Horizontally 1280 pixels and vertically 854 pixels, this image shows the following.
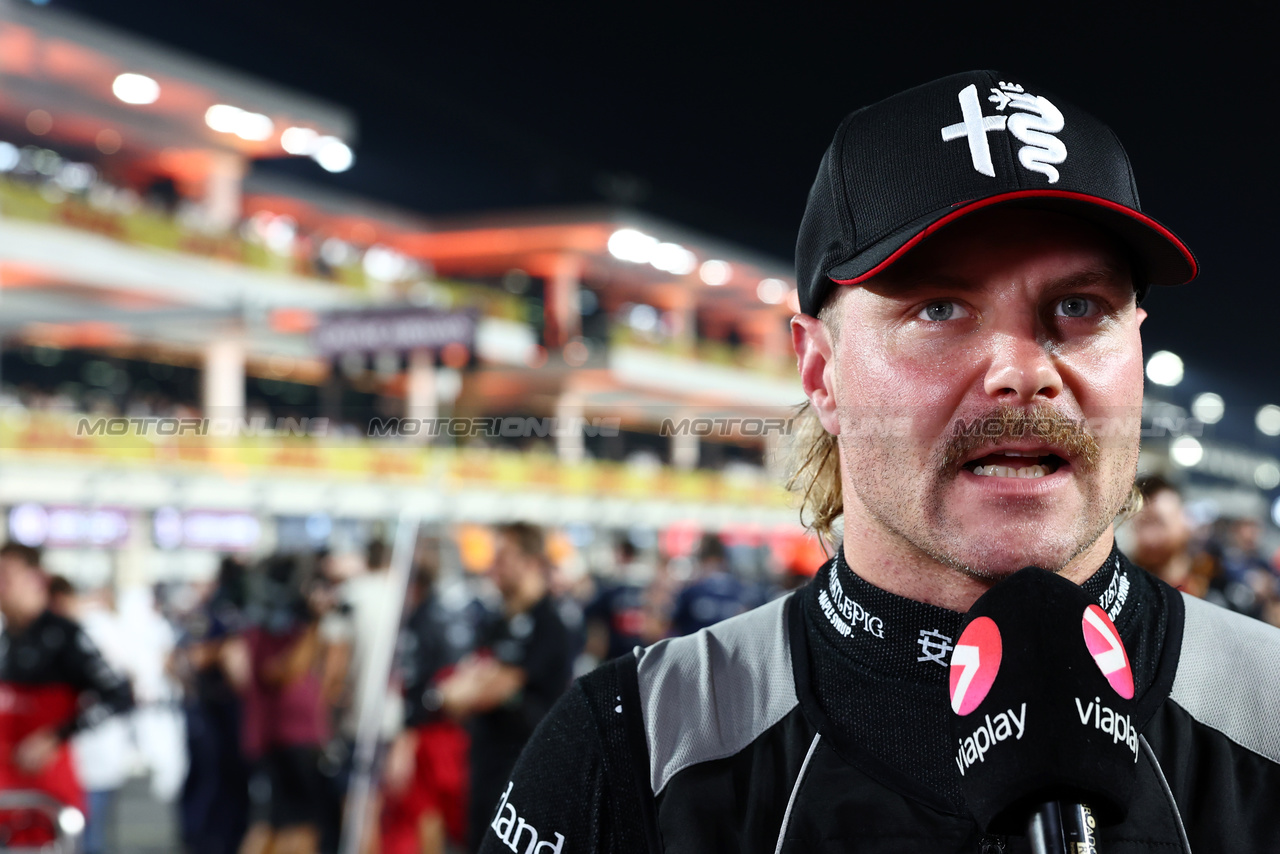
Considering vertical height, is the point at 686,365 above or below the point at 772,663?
above

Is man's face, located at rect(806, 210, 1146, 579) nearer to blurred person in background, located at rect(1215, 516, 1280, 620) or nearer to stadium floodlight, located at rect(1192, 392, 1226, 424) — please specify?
stadium floodlight, located at rect(1192, 392, 1226, 424)

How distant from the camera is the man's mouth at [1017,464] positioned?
900mm

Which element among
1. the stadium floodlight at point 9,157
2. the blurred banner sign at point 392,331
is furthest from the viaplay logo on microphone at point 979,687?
the stadium floodlight at point 9,157

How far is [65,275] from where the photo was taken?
594 inches

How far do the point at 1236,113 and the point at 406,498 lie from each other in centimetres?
323

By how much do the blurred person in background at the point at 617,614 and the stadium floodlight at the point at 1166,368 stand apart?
432 cm

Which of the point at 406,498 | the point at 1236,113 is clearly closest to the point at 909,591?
the point at 1236,113

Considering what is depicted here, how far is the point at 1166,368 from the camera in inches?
93.1

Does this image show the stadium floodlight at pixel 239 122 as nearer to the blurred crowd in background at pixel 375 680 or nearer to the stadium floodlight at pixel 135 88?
the stadium floodlight at pixel 135 88

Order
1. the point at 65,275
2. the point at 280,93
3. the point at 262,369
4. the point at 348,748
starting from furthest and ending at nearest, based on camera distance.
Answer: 1. the point at 262,369
2. the point at 280,93
3. the point at 65,275
4. the point at 348,748

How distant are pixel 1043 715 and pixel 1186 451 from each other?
2422 mm

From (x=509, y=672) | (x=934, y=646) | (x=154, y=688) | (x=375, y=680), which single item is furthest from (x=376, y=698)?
(x=934, y=646)

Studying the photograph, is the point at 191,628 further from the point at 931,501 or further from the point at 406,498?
the point at 931,501

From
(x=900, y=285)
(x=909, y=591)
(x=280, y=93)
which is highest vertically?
(x=280, y=93)
